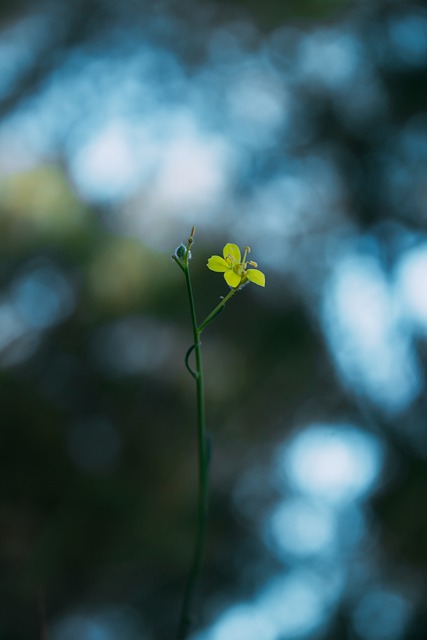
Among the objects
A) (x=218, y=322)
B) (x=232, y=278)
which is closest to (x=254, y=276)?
(x=232, y=278)

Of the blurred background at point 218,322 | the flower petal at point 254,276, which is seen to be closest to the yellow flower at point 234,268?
the flower petal at point 254,276

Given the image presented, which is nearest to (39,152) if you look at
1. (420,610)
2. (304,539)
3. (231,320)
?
(231,320)

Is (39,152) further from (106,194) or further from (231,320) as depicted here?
(231,320)

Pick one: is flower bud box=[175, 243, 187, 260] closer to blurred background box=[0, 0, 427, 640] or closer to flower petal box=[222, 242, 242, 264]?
flower petal box=[222, 242, 242, 264]

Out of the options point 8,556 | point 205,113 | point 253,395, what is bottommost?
point 8,556

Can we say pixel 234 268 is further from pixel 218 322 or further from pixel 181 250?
pixel 218 322

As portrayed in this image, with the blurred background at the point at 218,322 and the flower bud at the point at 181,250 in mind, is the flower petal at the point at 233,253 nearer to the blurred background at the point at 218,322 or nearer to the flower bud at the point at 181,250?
the flower bud at the point at 181,250

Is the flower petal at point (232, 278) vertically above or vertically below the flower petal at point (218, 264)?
below
